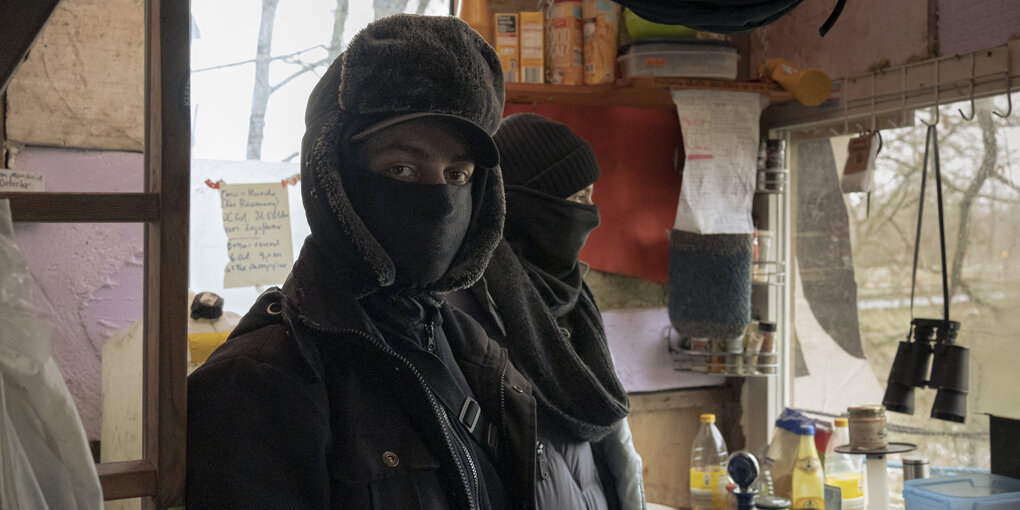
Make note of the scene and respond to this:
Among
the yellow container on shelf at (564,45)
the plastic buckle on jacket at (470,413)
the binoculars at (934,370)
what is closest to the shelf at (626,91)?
the yellow container on shelf at (564,45)

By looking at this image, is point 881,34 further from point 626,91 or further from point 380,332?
point 380,332

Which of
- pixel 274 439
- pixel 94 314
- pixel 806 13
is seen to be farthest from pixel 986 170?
pixel 94 314

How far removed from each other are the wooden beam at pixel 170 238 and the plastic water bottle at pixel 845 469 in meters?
2.03

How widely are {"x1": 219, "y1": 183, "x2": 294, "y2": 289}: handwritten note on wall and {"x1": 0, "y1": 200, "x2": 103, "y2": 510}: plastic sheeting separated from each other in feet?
5.58

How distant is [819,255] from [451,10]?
Answer: 57.5 inches

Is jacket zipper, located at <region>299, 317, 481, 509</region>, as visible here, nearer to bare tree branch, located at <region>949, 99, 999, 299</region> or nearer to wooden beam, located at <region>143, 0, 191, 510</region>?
wooden beam, located at <region>143, 0, 191, 510</region>

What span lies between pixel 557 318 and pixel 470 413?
2.74 feet

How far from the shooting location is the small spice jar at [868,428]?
2248 millimetres

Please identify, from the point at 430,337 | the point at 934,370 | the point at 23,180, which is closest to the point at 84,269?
the point at 23,180

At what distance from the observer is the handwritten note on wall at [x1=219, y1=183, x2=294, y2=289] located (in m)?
2.41

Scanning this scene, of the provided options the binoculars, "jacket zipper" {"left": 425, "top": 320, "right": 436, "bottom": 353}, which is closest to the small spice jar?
the binoculars

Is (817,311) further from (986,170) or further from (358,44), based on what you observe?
(358,44)

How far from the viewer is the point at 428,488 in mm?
971

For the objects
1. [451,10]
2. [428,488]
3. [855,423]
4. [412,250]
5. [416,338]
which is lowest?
[855,423]
